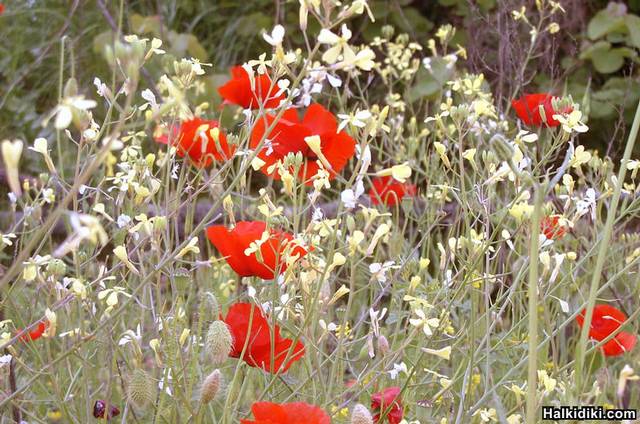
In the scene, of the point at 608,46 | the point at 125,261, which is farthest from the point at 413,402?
the point at 608,46

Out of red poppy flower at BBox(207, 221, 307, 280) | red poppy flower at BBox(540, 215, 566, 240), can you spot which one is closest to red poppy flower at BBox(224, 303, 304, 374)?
red poppy flower at BBox(207, 221, 307, 280)

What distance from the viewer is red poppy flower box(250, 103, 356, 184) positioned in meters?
1.01

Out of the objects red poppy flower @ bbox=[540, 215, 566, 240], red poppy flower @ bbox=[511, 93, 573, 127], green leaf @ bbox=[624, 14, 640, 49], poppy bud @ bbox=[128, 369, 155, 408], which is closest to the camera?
poppy bud @ bbox=[128, 369, 155, 408]

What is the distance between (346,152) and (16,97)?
2.12 meters

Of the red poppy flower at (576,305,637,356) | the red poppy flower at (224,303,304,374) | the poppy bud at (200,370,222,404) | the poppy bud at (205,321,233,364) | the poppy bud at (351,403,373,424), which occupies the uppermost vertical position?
the poppy bud at (205,321,233,364)

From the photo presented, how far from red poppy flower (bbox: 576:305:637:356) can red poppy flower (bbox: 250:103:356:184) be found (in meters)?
0.33

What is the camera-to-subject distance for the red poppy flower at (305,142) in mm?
1013

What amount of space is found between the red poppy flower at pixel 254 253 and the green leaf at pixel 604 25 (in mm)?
2124

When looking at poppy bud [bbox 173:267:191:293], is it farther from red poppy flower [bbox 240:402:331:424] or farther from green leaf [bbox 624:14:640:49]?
green leaf [bbox 624:14:640:49]

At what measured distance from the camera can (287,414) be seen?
2.44 feet

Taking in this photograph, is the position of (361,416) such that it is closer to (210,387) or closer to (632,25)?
(210,387)

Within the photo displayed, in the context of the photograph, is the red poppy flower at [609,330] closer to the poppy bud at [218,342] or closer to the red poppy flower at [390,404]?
the red poppy flower at [390,404]

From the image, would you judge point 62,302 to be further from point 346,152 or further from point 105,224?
point 105,224

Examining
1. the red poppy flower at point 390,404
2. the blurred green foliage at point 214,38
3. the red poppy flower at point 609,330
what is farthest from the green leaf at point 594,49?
the red poppy flower at point 390,404
